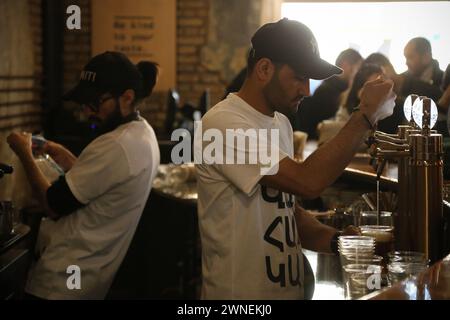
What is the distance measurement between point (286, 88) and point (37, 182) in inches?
49.0

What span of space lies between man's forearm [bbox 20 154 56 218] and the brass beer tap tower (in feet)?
4.35

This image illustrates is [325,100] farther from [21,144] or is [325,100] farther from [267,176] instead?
[267,176]

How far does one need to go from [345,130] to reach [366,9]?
7444 mm

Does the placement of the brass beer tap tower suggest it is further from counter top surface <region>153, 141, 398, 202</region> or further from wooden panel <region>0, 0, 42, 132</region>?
wooden panel <region>0, 0, 42, 132</region>

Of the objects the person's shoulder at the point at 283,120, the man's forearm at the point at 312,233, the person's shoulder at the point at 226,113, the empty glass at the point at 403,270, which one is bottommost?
the man's forearm at the point at 312,233

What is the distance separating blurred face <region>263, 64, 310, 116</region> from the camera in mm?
2238

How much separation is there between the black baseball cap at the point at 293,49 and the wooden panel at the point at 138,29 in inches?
254

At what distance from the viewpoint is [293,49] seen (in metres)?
2.22

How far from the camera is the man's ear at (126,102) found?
3127mm

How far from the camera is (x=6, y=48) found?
654 centimetres

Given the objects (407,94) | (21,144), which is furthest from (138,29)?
(21,144)

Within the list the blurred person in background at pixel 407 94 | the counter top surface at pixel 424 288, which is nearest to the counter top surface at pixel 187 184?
the blurred person in background at pixel 407 94

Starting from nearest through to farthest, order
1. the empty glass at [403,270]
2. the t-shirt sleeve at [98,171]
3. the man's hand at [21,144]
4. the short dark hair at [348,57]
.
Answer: the empty glass at [403,270], the t-shirt sleeve at [98,171], the man's hand at [21,144], the short dark hair at [348,57]

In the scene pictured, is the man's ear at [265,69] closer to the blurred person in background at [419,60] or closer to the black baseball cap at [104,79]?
the black baseball cap at [104,79]
